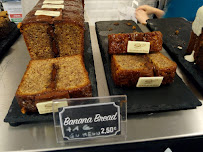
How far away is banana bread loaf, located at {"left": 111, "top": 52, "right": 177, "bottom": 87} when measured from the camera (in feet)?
6.13

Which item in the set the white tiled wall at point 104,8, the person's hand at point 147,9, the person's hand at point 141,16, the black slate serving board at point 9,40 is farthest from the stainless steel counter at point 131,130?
the white tiled wall at point 104,8

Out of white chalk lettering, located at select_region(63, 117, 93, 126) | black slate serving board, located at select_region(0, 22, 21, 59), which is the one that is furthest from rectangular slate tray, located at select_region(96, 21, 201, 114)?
black slate serving board, located at select_region(0, 22, 21, 59)

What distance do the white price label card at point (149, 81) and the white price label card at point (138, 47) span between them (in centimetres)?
42

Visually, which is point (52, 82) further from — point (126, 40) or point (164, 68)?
point (164, 68)

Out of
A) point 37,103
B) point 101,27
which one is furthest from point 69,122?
point 101,27

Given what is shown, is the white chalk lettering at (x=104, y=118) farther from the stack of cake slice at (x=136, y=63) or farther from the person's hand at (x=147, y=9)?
the person's hand at (x=147, y=9)

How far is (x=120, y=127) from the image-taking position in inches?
57.0

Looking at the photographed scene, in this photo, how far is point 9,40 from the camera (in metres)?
2.82

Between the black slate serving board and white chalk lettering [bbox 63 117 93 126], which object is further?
the black slate serving board

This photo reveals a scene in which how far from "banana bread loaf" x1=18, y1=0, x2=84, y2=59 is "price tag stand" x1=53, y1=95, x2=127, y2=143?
1.11m

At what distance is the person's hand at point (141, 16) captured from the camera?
387 centimetres

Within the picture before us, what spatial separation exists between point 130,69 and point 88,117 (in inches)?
28.7

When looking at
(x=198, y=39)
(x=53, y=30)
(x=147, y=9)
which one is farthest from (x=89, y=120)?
(x=147, y=9)

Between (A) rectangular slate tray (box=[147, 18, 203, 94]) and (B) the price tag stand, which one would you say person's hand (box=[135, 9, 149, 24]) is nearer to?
(A) rectangular slate tray (box=[147, 18, 203, 94])
